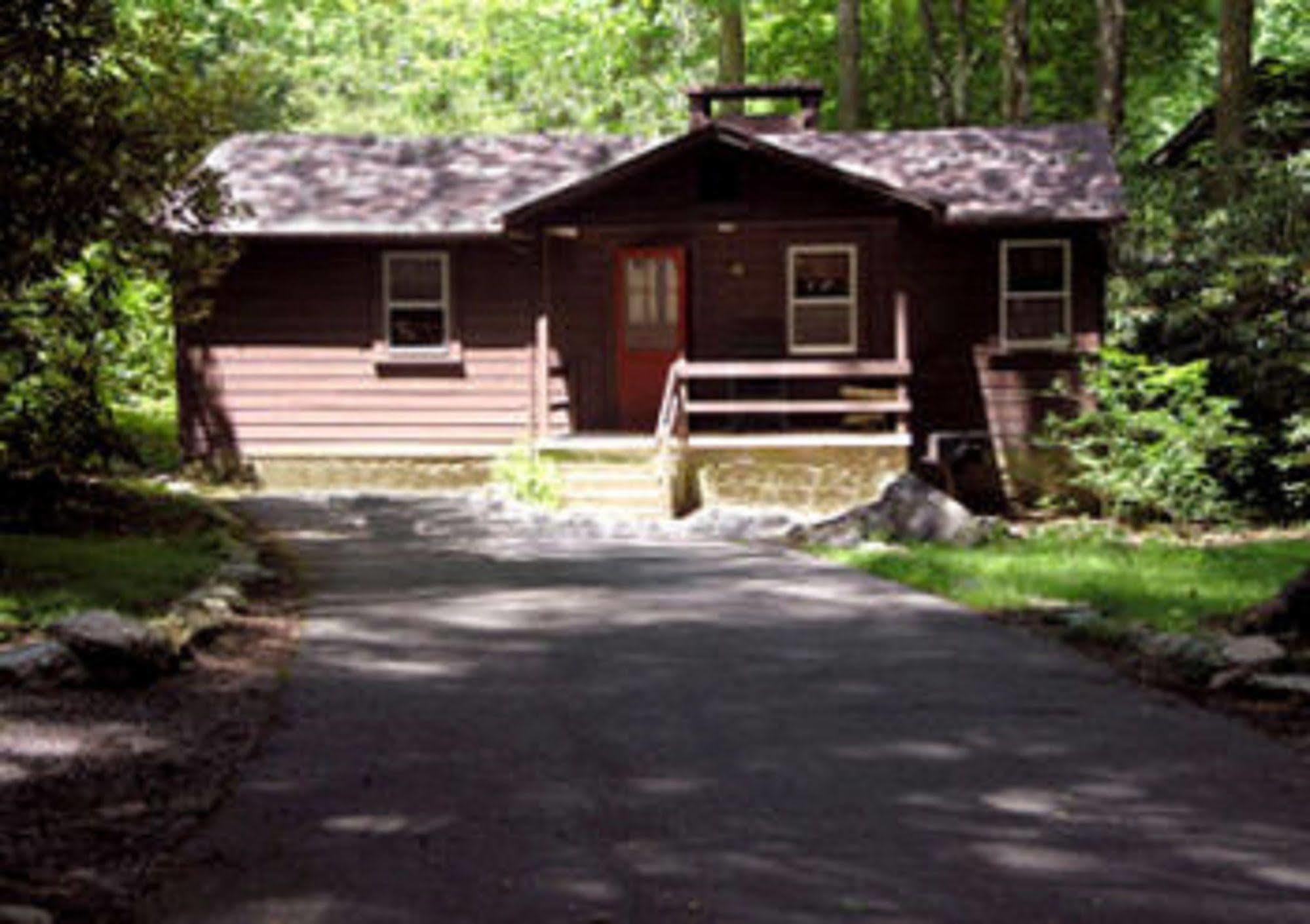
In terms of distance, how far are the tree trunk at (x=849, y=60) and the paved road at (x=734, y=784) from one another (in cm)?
2129

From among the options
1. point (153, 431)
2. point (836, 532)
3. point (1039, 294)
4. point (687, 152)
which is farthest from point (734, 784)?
point (153, 431)

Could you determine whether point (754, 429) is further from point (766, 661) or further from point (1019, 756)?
point (1019, 756)

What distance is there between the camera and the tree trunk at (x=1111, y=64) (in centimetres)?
2545

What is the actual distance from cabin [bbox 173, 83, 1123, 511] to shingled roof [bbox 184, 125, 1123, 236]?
6cm

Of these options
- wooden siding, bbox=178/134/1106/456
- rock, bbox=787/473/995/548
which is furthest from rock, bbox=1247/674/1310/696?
wooden siding, bbox=178/134/1106/456

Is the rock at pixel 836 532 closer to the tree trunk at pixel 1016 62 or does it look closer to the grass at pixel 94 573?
the grass at pixel 94 573

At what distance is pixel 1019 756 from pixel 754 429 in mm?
13947

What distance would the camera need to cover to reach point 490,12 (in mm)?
37812

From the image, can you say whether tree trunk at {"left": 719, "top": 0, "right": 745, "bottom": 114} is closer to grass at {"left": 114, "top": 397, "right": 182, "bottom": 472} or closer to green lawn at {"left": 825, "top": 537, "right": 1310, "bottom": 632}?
grass at {"left": 114, "top": 397, "right": 182, "bottom": 472}

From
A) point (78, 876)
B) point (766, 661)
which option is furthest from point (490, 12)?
point (78, 876)

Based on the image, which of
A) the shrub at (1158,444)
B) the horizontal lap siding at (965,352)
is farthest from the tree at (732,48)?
the shrub at (1158,444)

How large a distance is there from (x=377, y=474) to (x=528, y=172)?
493 cm

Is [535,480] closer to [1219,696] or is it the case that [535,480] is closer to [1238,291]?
[1238,291]

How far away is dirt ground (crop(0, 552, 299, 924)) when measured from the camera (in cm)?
493
